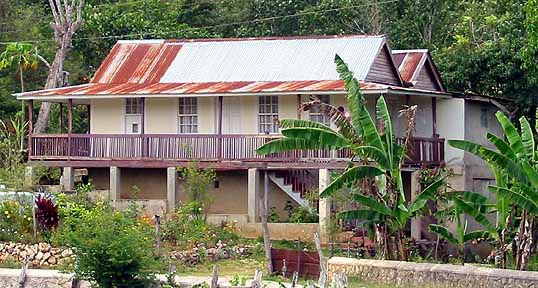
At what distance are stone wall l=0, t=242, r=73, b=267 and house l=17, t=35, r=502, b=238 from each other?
6324mm

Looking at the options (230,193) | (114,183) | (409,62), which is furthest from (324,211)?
(409,62)

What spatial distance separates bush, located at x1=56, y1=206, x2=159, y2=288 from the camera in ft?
79.9

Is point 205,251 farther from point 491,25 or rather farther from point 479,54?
point 491,25

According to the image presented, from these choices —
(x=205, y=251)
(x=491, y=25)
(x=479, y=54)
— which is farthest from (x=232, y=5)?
(x=205, y=251)

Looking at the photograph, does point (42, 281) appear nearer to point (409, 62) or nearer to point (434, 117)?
point (434, 117)

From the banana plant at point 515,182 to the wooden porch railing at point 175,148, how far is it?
7.72 meters

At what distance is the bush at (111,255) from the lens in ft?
79.9

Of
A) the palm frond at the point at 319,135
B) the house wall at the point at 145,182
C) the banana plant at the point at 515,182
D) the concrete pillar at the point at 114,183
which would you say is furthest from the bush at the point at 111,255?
the house wall at the point at 145,182

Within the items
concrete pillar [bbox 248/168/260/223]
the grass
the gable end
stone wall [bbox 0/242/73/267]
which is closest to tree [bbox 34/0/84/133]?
concrete pillar [bbox 248/168/260/223]

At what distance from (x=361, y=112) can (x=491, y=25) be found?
66.0 ft

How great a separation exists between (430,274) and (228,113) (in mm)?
14028

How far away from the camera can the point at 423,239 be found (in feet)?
112

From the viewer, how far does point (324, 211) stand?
1284 inches

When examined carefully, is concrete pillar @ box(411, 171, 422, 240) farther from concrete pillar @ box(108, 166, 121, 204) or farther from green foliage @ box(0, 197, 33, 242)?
green foliage @ box(0, 197, 33, 242)
